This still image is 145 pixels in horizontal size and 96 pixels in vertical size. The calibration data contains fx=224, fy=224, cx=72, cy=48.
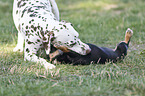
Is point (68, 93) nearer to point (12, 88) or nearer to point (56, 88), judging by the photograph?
point (56, 88)

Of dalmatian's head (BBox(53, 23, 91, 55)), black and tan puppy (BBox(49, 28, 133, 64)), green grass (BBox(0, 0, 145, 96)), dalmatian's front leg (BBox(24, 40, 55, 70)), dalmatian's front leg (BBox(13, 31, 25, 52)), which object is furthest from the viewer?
dalmatian's front leg (BBox(13, 31, 25, 52))

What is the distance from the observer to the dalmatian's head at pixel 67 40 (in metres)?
3.53

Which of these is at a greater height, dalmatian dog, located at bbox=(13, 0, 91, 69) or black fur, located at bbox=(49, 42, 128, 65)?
dalmatian dog, located at bbox=(13, 0, 91, 69)

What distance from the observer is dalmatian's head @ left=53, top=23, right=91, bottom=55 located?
11.6 feet

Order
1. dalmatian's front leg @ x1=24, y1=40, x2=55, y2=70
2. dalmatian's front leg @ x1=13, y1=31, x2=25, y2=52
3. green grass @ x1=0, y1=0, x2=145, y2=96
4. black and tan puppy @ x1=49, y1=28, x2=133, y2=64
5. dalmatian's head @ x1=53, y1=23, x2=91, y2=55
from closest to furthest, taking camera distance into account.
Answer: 1. green grass @ x1=0, y1=0, x2=145, y2=96
2. dalmatian's head @ x1=53, y1=23, x2=91, y2=55
3. black and tan puppy @ x1=49, y1=28, x2=133, y2=64
4. dalmatian's front leg @ x1=24, y1=40, x2=55, y2=70
5. dalmatian's front leg @ x1=13, y1=31, x2=25, y2=52

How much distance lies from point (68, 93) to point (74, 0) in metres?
10.6

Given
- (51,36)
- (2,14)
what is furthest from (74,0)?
(51,36)

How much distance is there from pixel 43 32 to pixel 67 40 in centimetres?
46

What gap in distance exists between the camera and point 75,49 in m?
3.62

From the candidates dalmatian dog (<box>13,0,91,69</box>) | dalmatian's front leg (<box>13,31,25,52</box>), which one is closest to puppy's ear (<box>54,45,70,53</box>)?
dalmatian dog (<box>13,0,91,69</box>)

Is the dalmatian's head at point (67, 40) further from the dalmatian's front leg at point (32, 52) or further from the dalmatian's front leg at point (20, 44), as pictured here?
the dalmatian's front leg at point (20, 44)

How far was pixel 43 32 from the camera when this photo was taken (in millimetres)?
3719

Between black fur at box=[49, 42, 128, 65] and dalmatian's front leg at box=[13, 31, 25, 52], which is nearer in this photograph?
black fur at box=[49, 42, 128, 65]

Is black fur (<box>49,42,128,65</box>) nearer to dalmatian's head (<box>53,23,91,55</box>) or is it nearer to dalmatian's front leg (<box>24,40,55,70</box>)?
dalmatian's head (<box>53,23,91,55</box>)
